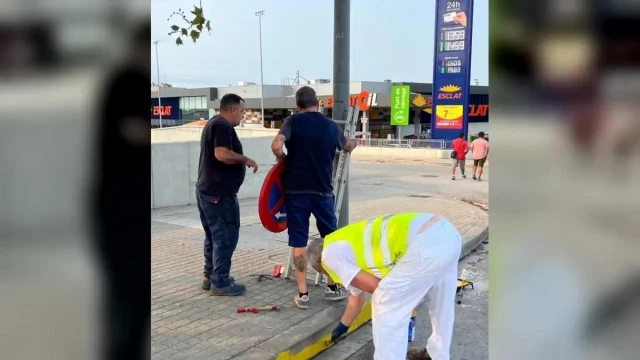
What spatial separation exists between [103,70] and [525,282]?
110 centimetres

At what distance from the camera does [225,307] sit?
15.1 feet

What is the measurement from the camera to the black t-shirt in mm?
4637

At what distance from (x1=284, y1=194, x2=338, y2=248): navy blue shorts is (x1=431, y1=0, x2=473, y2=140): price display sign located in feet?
75.6

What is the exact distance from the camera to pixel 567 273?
3.70ft

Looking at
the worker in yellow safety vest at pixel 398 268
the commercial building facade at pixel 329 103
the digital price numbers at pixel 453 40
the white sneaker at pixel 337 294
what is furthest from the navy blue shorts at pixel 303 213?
the commercial building facade at pixel 329 103

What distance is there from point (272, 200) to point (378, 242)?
1.76 m

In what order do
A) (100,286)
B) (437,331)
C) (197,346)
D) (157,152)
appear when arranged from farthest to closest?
(157,152) < (197,346) < (437,331) < (100,286)

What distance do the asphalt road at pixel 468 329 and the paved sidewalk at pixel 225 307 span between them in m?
0.57

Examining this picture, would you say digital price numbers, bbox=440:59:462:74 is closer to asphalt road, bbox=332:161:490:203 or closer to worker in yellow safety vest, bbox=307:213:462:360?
asphalt road, bbox=332:161:490:203

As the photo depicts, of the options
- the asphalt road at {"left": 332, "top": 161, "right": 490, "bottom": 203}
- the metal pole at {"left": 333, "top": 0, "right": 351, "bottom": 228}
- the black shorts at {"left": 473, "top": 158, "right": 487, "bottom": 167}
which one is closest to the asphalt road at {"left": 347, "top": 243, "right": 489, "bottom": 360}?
the metal pole at {"left": 333, "top": 0, "right": 351, "bottom": 228}

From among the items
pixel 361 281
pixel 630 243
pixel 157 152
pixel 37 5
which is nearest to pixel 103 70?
pixel 37 5

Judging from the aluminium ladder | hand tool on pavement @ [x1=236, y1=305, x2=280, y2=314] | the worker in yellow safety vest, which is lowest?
hand tool on pavement @ [x1=236, y1=305, x2=280, y2=314]

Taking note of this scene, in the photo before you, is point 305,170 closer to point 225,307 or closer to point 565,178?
point 225,307

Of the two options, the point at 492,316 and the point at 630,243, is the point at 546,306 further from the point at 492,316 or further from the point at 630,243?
the point at 630,243
